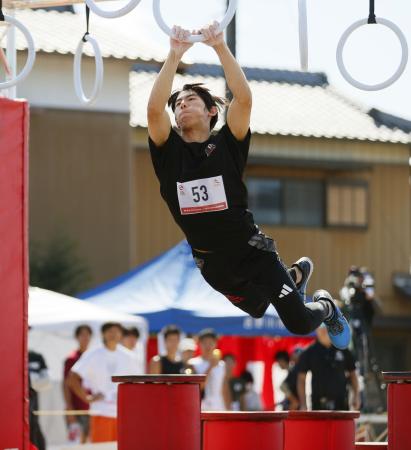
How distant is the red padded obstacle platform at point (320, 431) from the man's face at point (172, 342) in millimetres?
4714

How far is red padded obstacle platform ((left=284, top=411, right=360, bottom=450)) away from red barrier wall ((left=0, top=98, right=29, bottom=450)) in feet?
6.19

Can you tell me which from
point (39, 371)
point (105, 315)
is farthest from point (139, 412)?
point (105, 315)

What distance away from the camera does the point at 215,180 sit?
23.5 feet

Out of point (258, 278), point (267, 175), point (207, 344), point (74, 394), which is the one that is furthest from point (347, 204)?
point (258, 278)

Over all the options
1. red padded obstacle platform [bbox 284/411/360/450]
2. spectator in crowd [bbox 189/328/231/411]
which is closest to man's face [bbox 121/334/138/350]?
spectator in crowd [bbox 189/328/231/411]

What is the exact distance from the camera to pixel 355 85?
293 inches

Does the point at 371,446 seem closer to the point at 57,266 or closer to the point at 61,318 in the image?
the point at 61,318

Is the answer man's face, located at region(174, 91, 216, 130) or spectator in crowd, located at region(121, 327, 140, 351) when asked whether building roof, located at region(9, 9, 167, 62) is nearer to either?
spectator in crowd, located at region(121, 327, 140, 351)

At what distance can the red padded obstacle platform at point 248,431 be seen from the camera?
7.77 metres

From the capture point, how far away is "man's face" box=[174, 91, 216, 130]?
718 cm

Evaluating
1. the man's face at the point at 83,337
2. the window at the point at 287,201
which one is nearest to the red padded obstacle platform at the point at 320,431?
the man's face at the point at 83,337

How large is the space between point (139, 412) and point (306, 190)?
19.8 metres

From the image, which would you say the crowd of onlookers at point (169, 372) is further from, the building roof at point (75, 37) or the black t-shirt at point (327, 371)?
the building roof at point (75, 37)

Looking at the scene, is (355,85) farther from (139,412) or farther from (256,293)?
(139,412)
